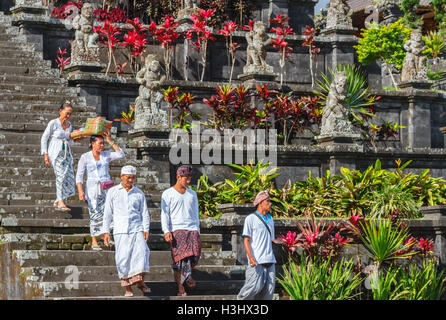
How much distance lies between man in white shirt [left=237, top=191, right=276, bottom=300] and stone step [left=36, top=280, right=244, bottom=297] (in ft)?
3.91

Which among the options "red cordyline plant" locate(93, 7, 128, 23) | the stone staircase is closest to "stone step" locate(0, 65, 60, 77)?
the stone staircase

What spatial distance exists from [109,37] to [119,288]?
28.3 feet

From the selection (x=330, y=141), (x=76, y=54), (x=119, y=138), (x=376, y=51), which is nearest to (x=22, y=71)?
(x=76, y=54)

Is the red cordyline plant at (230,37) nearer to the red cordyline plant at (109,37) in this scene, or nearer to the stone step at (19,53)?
the red cordyline plant at (109,37)

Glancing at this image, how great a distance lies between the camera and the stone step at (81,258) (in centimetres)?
1475

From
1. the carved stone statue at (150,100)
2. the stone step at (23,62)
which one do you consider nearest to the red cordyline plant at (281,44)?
the carved stone statue at (150,100)

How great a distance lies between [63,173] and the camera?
16.0 m

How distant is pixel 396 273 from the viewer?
630 inches

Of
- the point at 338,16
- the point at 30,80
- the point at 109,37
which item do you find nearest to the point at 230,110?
the point at 109,37

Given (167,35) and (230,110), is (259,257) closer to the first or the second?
(230,110)

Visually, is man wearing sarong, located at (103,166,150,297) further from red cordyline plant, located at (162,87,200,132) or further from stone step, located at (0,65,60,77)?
stone step, located at (0,65,60,77)

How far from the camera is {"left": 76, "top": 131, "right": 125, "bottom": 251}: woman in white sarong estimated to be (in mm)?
15156
